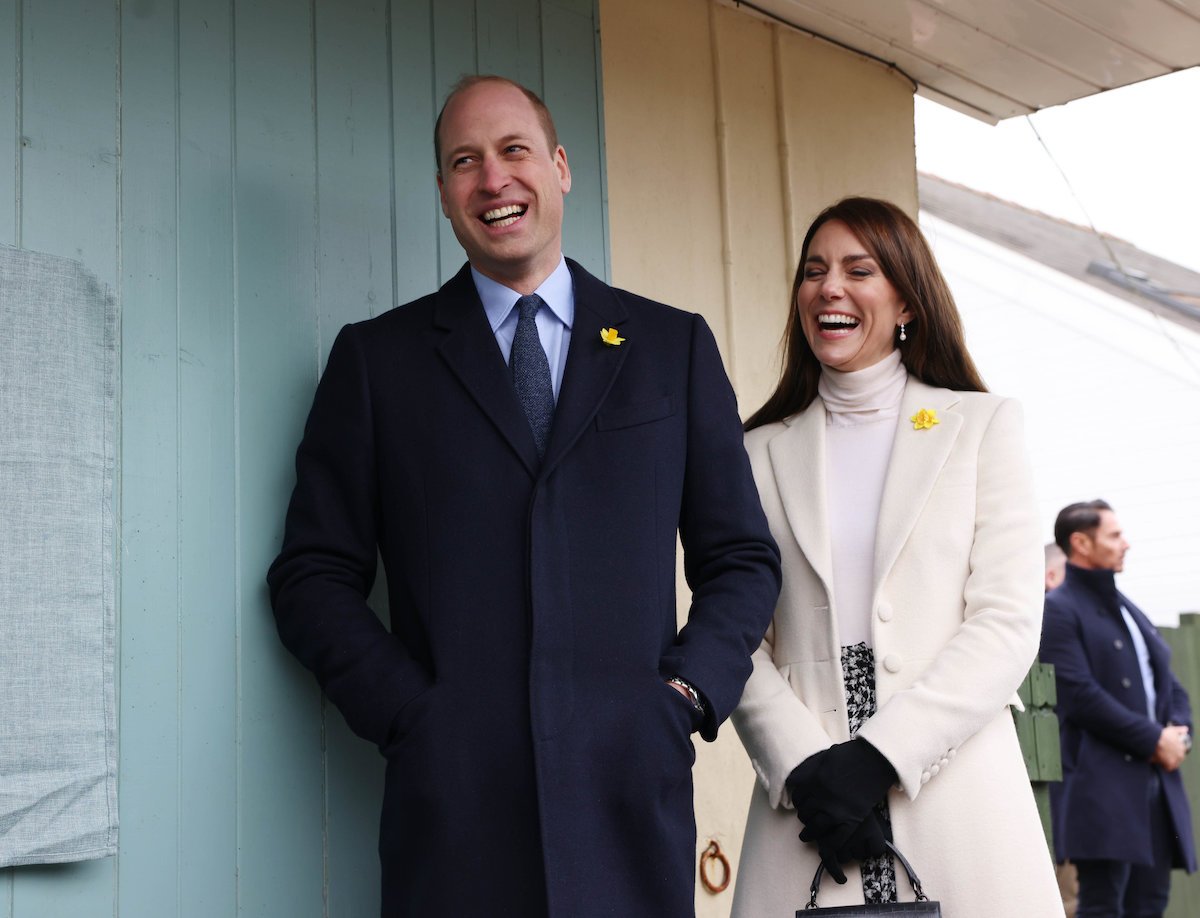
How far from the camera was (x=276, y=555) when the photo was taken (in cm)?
Answer: 274

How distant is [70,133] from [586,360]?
96 centimetres

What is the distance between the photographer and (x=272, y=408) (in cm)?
278

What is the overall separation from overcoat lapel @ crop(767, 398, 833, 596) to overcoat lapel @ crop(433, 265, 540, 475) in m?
0.57

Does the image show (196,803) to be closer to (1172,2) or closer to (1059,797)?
(1172,2)

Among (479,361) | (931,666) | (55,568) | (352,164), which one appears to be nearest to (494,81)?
(352,164)

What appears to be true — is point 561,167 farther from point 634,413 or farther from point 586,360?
point 634,413

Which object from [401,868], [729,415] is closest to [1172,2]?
[729,415]

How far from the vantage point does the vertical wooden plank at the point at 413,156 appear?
3086mm

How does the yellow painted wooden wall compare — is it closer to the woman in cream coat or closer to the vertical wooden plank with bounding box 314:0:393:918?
the vertical wooden plank with bounding box 314:0:393:918

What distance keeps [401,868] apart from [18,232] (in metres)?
1.21

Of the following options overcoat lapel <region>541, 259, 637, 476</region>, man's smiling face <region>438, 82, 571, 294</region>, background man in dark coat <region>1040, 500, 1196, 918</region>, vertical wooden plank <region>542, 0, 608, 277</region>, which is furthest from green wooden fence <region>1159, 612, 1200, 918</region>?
man's smiling face <region>438, 82, 571, 294</region>

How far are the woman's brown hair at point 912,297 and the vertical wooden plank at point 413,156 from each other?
775 millimetres

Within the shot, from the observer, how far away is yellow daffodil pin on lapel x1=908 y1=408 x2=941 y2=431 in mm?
2793

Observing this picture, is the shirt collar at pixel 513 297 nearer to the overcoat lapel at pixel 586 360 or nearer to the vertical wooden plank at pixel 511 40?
the overcoat lapel at pixel 586 360
